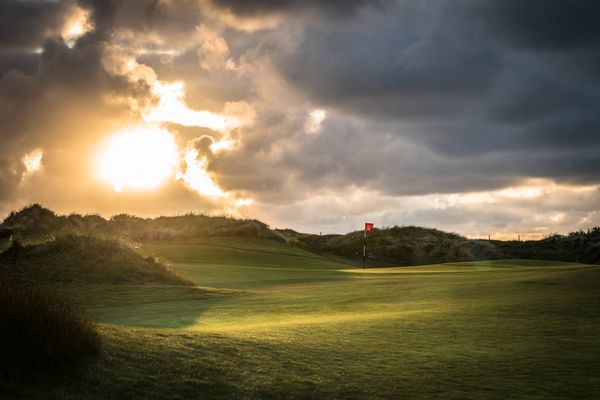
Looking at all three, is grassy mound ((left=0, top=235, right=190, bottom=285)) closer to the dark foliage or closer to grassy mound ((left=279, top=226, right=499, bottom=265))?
grassy mound ((left=279, top=226, right=499, bottom=265))

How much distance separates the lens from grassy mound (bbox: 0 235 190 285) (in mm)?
31656

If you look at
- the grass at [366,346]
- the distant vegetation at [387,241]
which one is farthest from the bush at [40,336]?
the distant vegetation at [387,241]

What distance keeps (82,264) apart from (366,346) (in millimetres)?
23706

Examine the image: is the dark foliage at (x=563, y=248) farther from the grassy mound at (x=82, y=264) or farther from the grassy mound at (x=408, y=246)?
the grassy mound at (x=82, y=264)

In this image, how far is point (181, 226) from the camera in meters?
81.2

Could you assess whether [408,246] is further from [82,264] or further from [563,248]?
[82,264]

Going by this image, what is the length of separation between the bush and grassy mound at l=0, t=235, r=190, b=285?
70.0ft

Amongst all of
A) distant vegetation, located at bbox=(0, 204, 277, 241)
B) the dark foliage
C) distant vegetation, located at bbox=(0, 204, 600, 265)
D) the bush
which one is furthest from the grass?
the dark foliage

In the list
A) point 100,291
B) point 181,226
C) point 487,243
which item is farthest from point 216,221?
point 100,291

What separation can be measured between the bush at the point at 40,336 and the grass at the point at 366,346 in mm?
408

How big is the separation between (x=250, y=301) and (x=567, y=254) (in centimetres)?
6106

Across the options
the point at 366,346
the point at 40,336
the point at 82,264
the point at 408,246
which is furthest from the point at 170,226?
the point at 40,336

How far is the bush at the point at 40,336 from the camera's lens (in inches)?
360

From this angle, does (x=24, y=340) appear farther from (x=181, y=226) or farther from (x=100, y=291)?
(x=181, y=226)
